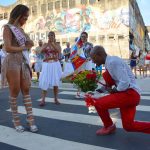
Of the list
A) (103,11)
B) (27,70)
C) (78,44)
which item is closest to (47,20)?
(103,11)

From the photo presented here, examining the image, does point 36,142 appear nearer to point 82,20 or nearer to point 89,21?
point 89,21

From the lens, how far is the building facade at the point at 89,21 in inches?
1973

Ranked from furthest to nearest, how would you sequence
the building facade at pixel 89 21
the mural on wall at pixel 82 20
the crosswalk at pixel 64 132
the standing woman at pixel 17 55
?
the mural on wall at pixel 82 20 → the building facade at pixel 89 21 → the standing woman at pixel 17 55 → the crosswalk at pixel 64 132

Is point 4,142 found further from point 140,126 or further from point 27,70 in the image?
point 140,126

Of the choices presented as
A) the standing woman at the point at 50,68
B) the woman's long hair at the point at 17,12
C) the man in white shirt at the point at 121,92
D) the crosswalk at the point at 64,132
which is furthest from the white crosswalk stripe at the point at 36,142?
the standing woman at the point at 50,68

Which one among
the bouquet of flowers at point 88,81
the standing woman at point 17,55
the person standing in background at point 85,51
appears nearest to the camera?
the standing woman at point 17,55

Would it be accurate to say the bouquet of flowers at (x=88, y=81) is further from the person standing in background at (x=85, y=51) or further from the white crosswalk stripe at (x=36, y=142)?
the person standing in background at (x=85, y=51)

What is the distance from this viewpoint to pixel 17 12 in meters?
4.78

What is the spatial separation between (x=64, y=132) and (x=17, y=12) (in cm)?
199

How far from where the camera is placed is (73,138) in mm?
4602

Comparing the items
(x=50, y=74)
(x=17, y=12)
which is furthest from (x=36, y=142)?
(x=50, y=74)

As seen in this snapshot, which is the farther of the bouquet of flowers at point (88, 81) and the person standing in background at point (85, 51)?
the person standing in background at point (85, 51)

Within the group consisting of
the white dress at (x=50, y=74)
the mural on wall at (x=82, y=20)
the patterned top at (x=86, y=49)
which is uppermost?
the mural on wall at (x=82, y=20)

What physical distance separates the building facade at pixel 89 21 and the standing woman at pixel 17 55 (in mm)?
45913
